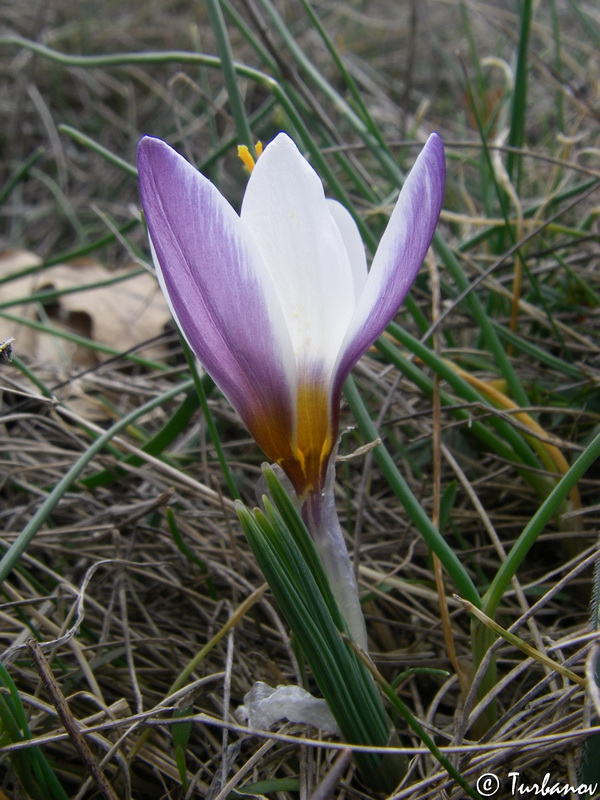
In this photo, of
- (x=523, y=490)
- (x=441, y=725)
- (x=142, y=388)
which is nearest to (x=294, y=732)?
(x=441, y=725)

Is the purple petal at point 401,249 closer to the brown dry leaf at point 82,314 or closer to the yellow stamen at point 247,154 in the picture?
the yellow stamen at point 247,154

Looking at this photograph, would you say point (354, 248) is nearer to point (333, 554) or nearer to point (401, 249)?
point (401, 249)

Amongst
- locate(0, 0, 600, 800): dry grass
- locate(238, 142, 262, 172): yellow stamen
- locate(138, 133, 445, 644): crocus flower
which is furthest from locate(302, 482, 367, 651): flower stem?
locate(238, 142, 262, 172): yellow stamen

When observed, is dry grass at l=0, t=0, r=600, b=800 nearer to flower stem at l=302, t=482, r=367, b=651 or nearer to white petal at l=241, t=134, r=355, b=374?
flower stem at l=302, t=482, r=367, b=651

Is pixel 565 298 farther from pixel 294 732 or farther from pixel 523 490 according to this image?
pixel 294 732

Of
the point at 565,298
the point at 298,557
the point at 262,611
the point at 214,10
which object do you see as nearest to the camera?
the point at 298,557

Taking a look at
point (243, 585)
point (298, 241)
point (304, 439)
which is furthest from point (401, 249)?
point (243, 585)

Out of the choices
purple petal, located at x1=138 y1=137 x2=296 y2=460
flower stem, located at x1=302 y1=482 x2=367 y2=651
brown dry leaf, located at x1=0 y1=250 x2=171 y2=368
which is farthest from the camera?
brown dry leaf, located at x1=0 y1=250 x2=171 y2=368
